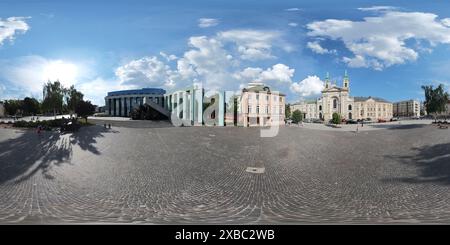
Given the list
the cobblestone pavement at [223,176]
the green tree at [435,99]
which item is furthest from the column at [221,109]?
the green tree at [435,99]

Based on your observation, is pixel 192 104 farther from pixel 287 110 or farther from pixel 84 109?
pixel 84 109

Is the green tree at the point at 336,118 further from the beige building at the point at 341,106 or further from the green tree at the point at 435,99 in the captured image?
the green tree at the point at 435,99

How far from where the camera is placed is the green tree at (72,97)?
3.24 meters

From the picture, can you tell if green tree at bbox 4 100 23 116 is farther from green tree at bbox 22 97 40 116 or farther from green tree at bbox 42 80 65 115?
green tree at bbox 42 80 65 115

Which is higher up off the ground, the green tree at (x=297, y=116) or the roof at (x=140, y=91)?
the roof at (x=140, y=91)

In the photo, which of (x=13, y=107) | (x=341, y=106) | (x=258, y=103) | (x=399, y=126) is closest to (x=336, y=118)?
(x=341, y=106)

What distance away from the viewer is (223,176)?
3062 mm

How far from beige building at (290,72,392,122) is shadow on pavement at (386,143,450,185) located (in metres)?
0.55

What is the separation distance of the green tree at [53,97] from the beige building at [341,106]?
111 inches

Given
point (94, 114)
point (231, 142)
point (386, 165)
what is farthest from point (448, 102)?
point (94, 114)

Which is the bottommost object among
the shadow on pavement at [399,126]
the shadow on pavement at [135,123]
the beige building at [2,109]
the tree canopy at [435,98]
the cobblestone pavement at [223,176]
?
the cobblestone pavement at [223,176]

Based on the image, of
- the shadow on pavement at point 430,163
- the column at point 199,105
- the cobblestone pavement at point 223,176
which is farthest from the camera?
the column at point 199,105
